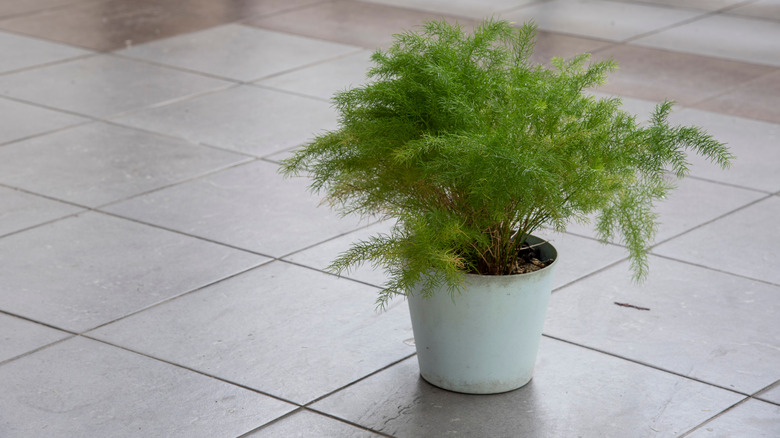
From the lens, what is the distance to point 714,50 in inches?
326

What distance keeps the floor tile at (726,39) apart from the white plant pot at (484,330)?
5193 millimetres

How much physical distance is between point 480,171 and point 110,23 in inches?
255

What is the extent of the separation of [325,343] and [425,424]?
0.68m

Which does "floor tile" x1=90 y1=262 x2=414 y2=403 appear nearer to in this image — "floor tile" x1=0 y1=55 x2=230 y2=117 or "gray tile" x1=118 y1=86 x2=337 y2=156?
"gray tile" x1=118 y1=86 x2=337 y2=156

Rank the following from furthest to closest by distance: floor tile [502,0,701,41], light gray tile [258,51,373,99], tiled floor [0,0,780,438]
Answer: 1. floor tile [502,0,701,41]
2. light gray tile [258,51,373,99]
3. tiled floor [0,0,780,438]

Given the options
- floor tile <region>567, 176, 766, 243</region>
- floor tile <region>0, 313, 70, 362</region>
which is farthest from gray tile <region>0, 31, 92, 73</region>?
floor tile <region>567, 176, 766, 243</region>

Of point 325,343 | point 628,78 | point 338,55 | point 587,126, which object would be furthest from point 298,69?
point 587,126

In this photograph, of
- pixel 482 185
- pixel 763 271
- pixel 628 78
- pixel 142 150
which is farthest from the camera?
pixel 628 78

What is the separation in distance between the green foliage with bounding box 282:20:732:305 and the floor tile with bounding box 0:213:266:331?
125 centimetres

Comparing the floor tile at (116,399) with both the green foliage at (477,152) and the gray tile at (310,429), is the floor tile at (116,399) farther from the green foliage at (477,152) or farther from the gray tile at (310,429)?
the green foliage at (477,152)

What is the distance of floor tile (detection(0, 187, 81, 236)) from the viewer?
503 cm

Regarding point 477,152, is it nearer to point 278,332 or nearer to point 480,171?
point 480,171

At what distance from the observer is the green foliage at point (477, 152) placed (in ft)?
10.3

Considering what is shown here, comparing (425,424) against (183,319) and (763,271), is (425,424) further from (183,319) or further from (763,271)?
(763,271)
